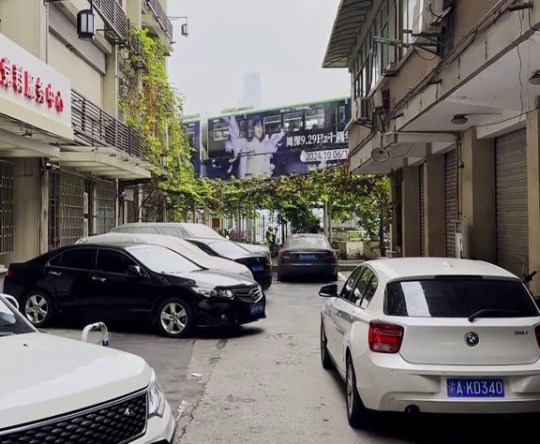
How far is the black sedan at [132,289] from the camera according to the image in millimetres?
9906

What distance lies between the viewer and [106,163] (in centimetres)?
1795

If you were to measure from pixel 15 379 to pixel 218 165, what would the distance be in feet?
140

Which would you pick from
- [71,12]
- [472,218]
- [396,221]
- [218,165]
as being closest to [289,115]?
[218,165]

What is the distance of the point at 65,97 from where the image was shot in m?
14.8

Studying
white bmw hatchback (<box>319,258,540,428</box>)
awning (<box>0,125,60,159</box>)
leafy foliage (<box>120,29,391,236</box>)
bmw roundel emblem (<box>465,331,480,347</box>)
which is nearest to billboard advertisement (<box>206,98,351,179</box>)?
leafy foliage (<box>120,29,391,236</box>)

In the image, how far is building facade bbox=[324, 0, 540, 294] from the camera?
7883 mm

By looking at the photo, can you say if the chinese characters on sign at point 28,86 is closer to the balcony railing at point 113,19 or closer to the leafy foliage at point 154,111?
the balcony railing at point 113,19

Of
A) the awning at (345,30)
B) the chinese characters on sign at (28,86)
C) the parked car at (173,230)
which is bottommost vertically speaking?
the parked car at (173,230)

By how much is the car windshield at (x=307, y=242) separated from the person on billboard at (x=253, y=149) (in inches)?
849

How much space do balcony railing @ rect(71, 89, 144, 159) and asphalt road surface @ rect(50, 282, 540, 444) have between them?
25.9 ft

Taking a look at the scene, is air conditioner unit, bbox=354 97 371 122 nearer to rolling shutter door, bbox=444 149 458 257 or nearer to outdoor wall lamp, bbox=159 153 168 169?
rolling shutter door, bbox=444 149 458 257

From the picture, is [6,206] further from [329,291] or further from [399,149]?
[329,291]

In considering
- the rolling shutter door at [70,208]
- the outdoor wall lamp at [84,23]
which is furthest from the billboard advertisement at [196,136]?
the outdoor wall lamp at [84,23]

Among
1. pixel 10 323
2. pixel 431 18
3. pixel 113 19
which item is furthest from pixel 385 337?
pixel 113 19
